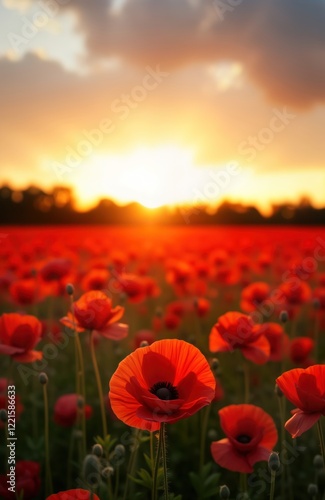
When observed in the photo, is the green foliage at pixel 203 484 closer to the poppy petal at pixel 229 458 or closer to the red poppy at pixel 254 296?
the poppy petal at pixel 229 458

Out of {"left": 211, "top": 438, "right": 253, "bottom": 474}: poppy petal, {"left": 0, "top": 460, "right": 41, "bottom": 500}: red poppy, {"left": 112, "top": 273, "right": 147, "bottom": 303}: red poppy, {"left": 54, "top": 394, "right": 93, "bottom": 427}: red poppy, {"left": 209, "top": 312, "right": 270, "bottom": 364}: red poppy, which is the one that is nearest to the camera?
{"left": 211, "top": 438, "right": 253, "bottom": 474}: poppy petal

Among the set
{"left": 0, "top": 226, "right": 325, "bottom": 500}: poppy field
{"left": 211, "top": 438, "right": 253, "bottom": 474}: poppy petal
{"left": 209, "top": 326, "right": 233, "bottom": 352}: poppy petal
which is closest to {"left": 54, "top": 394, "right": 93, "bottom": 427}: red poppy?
{"left": 0, "top": 226, "right": 325, "bottom": 500}: poppy field

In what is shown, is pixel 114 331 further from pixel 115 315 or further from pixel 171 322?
pixel 171 322

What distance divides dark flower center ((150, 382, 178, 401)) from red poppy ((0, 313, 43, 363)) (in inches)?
35.3

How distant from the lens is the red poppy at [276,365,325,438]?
1.59 metres

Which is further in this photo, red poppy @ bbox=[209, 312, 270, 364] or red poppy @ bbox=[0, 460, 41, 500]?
red poppy @ bbox=[209, 312, 270, 364]

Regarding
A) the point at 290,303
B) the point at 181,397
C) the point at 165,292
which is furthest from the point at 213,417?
the point at 165,292

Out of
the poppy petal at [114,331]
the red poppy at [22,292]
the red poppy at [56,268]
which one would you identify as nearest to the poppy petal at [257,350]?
the poppy petal at [114,331]

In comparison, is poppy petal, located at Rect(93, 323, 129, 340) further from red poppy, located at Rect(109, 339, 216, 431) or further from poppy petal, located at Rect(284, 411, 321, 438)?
poppy petal, located at Rect(284, 411, 321, 438)

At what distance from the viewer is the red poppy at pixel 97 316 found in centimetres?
228

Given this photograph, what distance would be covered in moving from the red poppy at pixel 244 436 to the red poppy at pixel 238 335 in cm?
29

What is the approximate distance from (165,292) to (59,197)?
20.1m

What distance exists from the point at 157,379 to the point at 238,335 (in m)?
0.73

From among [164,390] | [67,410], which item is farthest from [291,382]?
[67,410]
